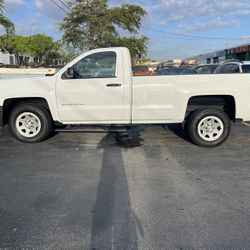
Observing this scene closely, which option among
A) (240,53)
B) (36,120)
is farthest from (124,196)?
(240,53)

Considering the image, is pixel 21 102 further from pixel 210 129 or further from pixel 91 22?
pixel 91 22

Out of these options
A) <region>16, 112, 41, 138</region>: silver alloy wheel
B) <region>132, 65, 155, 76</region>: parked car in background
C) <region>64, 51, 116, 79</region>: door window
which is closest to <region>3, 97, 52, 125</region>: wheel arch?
<region>16, 112, 41, 138</region>: silver alloy wheel

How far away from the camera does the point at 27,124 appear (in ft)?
28.1

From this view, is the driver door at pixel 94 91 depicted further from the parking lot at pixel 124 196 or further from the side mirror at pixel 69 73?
the parking lot at pixel 124 196

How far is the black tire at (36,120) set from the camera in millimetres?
8430

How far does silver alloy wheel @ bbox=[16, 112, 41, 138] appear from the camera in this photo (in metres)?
8.52

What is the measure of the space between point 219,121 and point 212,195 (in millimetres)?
→ 3180

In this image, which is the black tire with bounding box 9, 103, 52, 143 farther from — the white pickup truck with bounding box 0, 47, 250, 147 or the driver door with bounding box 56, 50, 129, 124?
the driver door with bounding box 56, 50, 129, 124

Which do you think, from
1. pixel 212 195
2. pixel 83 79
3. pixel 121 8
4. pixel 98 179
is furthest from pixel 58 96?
pixel 121 8

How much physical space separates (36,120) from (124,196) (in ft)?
12.6

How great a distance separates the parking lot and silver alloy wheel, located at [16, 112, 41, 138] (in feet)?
Answer: 0.93

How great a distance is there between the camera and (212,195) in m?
5.42

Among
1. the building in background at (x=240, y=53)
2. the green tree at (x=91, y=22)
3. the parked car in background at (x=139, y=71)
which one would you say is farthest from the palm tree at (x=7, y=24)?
the building in background at (x=240, y=53)

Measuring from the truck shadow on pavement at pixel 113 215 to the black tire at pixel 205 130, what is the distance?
2.21 metres
